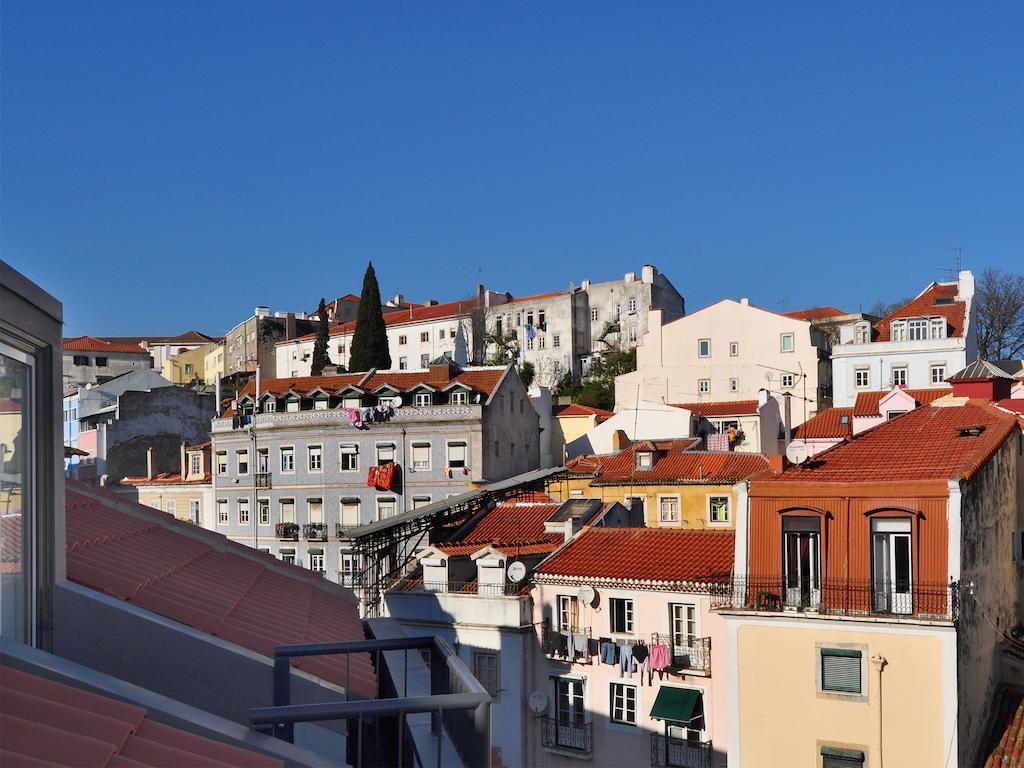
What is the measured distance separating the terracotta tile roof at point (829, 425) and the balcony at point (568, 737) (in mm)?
23872

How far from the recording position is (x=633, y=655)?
22594 mm

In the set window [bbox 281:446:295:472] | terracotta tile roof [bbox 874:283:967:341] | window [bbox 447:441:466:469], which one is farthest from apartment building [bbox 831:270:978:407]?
window [bbox 281:446:295:472]

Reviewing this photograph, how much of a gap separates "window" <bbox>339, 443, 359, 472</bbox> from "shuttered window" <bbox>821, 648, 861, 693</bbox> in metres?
31.7

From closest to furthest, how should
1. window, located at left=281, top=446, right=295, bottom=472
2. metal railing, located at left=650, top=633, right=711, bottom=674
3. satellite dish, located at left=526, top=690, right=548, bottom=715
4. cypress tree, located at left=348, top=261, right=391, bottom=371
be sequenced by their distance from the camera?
metal railing, located at left=650, top=633, right=711, bottom=674
satellite dish, located at left=526, top=690, right=548, bottom=715
window, located at left=281, top=446, right=295, bottom=472
cypress tree, located at left=348, top=261, right=391, bottom=371

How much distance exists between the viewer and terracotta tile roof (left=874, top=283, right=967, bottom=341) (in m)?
53.1

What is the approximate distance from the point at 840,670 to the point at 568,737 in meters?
8.12

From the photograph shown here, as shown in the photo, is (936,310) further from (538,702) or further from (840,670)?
(840,670)

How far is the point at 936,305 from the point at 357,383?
3209cm

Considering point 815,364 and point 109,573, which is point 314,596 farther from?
point 815,364

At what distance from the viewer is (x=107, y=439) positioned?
53.8 meters

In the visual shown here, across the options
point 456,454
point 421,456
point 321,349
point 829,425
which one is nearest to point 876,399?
point 829,425

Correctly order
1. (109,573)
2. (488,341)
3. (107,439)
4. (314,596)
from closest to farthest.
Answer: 1. (109,573)
2. (314,596)
3. (107,439)
4. (488,341)

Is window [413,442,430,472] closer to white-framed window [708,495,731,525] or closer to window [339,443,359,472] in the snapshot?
window [339,443,359,472]

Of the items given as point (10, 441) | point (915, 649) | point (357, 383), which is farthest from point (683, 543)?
point (357, 383)
